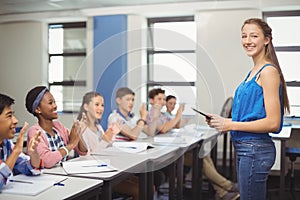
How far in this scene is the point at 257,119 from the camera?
4.75ft

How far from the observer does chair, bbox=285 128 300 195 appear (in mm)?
2918

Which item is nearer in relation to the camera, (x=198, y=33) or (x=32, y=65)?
(x=32, y=65)

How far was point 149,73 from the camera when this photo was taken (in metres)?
2.93

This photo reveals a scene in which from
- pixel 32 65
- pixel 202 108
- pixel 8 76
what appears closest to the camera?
pixel 8 76

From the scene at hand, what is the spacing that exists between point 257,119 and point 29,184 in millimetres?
905


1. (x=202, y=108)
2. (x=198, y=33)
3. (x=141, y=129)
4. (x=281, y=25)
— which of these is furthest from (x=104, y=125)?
(x=281, y=25)

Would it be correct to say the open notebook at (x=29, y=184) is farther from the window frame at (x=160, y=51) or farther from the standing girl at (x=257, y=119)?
the window frame at (x=160, y=51)

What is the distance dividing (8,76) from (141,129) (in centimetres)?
118

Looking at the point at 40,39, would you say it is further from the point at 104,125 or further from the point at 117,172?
the point at 117,172

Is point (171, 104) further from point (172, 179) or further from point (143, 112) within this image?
point (172, 179)

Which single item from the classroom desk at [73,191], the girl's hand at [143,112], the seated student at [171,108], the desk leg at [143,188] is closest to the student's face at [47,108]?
the classroom desk at [73,191]

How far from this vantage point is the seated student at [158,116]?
3152 mm

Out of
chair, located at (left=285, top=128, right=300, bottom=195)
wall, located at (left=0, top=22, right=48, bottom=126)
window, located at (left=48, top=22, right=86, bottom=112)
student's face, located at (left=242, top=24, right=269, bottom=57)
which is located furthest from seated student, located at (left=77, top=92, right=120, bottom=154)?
chair, located at (left=285, top=128, right=300, bottom=195)

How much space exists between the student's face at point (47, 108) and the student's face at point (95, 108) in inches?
22.5
